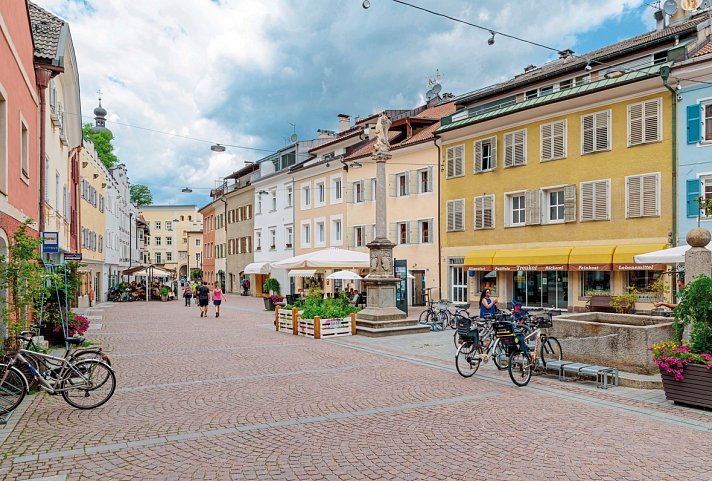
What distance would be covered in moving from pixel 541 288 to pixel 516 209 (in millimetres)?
4111

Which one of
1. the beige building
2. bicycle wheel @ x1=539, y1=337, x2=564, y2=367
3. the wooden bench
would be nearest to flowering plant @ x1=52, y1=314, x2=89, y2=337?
bicycle wheel @ x1=539, y1=337, x2=564, y2=367

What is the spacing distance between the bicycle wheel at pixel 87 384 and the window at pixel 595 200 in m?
21.3

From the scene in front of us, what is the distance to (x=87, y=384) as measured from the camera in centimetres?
852

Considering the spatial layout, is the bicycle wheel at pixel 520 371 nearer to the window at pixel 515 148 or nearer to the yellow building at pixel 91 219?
the window at pixel 515 148

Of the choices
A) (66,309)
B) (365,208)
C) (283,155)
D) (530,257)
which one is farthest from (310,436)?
(283,155)

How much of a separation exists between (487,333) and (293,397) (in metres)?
4.63

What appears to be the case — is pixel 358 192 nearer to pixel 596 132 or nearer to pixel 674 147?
pixel 596 132

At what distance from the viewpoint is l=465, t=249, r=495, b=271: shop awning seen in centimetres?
2855

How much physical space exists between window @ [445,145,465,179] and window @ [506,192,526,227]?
350 cm

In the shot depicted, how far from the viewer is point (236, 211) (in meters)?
58.7

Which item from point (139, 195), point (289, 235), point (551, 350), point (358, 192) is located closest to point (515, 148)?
point (358, 192)

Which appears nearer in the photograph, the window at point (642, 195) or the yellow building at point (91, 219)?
the window at point (642, 195)

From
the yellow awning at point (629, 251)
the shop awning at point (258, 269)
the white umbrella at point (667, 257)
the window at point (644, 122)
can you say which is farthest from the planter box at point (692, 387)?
the shop awning at point (258, 269)

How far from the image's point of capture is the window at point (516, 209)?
2806 cm
